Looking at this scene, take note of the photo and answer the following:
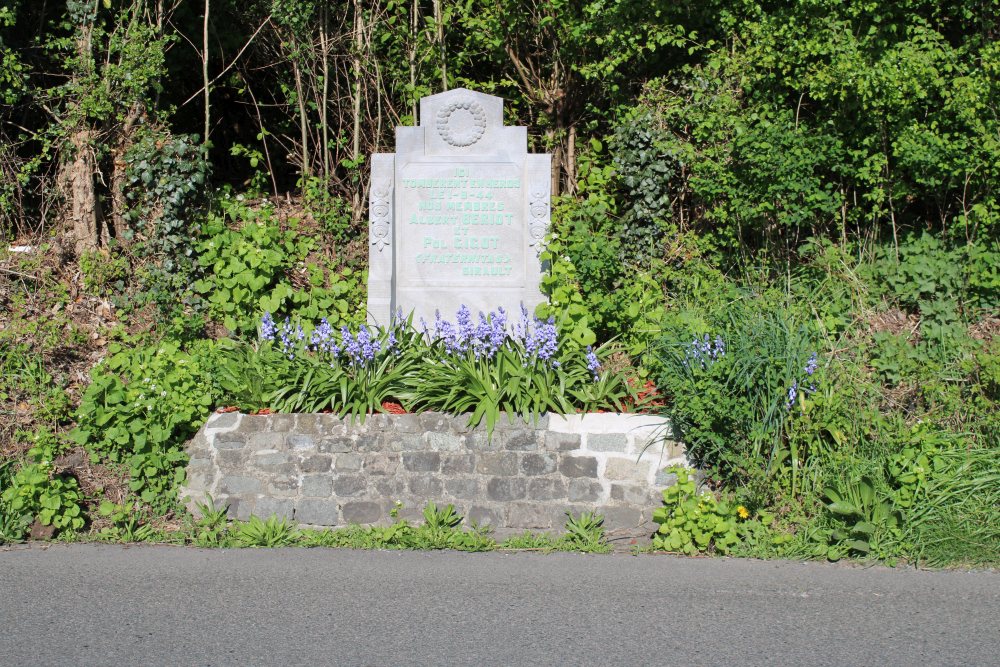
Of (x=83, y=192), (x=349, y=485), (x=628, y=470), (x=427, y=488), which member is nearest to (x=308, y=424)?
(x=349, y=485)

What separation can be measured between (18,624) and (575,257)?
4409mm

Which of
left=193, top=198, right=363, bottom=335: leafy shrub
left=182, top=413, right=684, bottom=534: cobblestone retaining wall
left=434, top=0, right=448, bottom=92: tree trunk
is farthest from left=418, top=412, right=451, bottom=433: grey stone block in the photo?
left=434, top=0, right=448, bottom=92: tree trunk

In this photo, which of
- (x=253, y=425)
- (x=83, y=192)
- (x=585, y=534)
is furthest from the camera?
(x=83, y=192)

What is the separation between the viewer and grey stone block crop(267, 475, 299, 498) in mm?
5938

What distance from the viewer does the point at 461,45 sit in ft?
31.9

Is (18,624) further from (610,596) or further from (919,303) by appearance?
(919,303)

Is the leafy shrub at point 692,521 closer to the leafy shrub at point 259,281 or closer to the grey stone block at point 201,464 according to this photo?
the grey stone block at point 201,464

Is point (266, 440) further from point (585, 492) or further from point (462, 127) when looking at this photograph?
point (462, 127)

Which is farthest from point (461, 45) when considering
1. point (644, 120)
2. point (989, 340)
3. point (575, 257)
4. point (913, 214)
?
point (989, 340)

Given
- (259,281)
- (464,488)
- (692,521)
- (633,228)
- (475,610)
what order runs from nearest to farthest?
(475,610) < (692,521) < (464,488) < (259,281) < (633,228)

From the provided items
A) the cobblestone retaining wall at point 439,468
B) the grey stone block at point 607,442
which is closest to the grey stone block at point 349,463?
the cobblestone retaining wall at point 439,468

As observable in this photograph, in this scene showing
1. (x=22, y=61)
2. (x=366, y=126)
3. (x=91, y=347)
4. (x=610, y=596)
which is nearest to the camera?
(x=610, y=596)

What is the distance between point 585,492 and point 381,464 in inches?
50.1

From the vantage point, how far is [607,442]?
584cm
